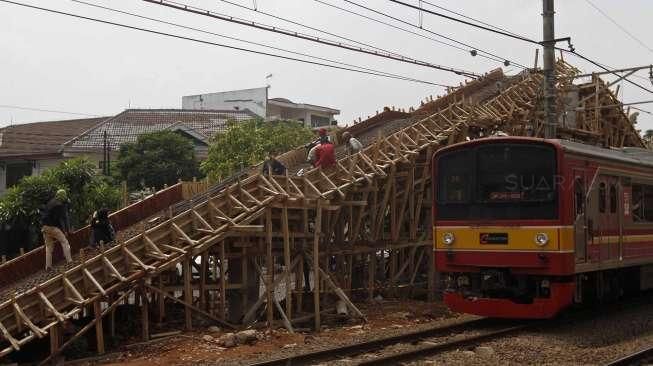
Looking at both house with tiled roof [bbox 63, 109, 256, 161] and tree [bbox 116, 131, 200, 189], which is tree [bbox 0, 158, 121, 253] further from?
house with tiled roof [bbox 63, 109, 256, 161]

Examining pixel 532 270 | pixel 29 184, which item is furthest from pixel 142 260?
pixel 29 184

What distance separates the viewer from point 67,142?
42.0 meters

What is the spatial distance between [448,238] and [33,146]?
35.2 m

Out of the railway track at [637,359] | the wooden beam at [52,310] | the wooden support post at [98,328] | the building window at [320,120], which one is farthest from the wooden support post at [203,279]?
the building window at [320,120]

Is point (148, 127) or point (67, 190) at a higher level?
point (148, 127)

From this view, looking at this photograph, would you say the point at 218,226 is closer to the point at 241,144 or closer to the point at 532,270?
the point at 532,270

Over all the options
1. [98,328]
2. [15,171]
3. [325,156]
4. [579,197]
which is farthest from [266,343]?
[15,171]

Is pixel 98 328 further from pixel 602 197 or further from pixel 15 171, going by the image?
pixel 15 171

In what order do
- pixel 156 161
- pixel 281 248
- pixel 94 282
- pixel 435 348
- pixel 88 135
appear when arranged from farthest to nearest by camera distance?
pixel 88 135 → pixel 156 161 → pixel 281 248 → pixel 94 282 → pixel 435 348

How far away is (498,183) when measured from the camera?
39.1 feet

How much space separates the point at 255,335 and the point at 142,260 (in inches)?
86.3

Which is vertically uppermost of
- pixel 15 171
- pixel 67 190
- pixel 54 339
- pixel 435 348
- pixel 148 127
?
pixel 148 127

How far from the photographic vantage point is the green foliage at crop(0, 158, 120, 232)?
1823 cm

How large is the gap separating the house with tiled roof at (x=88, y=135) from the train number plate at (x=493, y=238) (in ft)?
98.6
